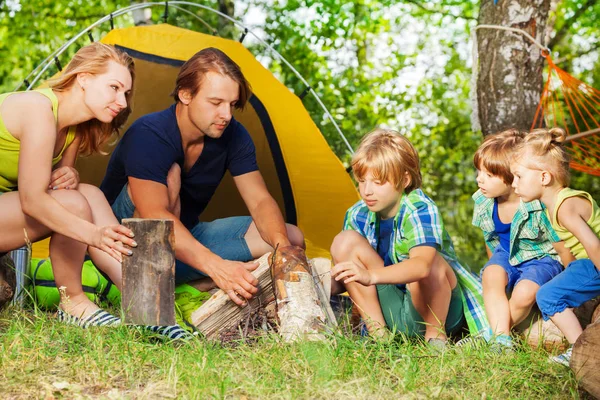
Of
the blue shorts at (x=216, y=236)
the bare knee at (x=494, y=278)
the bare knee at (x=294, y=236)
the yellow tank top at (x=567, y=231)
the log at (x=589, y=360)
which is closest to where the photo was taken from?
the log at (x=589, y=360)

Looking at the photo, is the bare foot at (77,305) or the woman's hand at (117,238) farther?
the bare foot at (77,305)

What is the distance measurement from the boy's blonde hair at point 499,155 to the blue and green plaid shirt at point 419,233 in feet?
1.04

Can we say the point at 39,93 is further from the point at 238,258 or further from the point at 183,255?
A: the point at 238,258

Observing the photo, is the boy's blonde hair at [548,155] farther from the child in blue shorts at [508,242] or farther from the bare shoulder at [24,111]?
the bare shoulder at [24,111]

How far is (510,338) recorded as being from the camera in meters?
2.45

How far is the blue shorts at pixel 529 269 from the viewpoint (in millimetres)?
2580

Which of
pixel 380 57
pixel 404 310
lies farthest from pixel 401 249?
pixel 380 57

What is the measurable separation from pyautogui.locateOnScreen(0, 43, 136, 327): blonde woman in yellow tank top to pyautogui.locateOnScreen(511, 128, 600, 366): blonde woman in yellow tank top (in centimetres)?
143

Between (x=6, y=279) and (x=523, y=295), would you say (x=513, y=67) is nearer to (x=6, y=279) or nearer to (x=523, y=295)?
(x=523, y=295)

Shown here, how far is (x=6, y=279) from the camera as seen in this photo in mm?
2650

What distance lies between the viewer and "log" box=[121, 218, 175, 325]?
2186mm

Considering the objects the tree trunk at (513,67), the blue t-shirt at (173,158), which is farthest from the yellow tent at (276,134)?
the tree trunk at (513,67)

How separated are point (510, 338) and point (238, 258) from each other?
117cm

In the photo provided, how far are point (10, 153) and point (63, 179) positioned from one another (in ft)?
0.65
